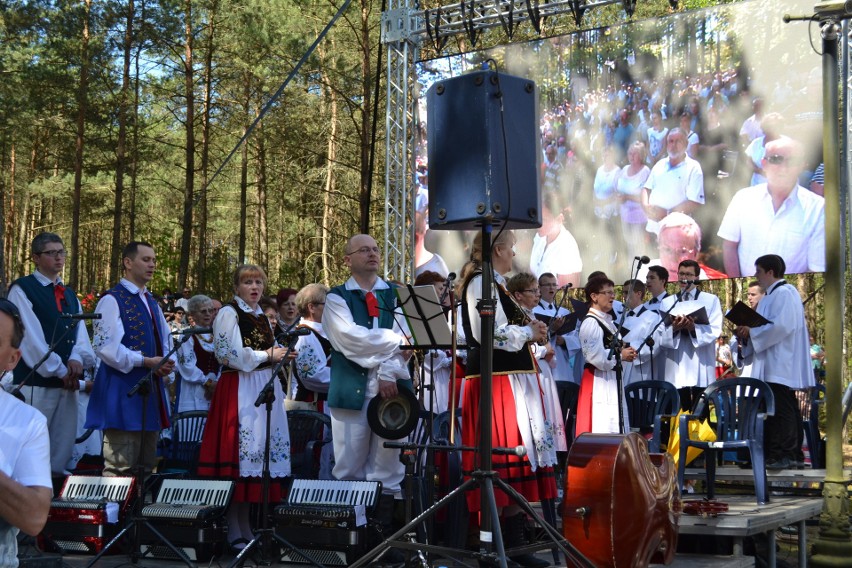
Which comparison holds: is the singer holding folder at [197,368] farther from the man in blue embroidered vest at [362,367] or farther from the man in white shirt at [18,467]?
the man in white shirt at [18,467]

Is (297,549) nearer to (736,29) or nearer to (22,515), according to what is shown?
(22,515)

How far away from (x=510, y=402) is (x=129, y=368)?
7.89 feet

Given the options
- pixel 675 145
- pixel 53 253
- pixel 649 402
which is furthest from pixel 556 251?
pixel 53 253

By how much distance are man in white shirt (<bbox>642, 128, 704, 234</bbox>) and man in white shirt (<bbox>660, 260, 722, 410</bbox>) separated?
2247mm

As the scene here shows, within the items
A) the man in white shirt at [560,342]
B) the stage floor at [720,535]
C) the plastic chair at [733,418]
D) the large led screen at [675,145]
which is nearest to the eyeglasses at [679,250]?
the large led screen at [675,145]

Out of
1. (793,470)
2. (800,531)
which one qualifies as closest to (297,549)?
(800,531)

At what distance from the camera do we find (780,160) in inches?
433

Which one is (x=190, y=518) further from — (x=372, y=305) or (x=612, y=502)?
(x=612, y=502)

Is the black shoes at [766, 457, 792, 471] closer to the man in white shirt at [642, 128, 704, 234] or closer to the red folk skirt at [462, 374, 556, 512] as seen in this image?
the red folk skirt at [462, 374, 556, 512]

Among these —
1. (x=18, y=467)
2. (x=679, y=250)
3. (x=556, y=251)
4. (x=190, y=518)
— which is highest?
(x=556, y=251)

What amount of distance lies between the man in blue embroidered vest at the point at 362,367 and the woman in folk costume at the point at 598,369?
2029 mm

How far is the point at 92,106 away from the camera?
22.3 metres

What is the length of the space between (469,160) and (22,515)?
A: 2.59 m

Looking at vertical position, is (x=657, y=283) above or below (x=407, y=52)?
below
